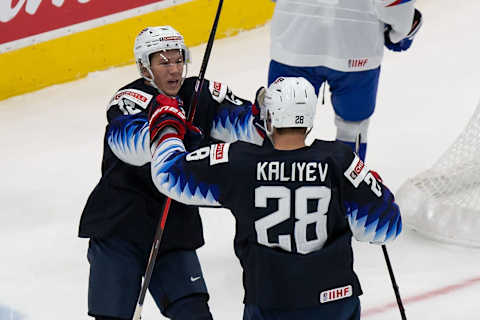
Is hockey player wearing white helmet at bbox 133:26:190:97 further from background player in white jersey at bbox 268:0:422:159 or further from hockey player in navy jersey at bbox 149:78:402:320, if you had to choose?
background player in white jersey at bbox 268:0:422:159

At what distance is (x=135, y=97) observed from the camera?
2.87m

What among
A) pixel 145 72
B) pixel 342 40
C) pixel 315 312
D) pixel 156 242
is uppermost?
pixel 342 40

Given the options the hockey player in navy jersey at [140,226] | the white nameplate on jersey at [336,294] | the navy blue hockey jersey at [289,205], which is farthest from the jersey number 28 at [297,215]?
the hockey player in navy jersey at [140,226]

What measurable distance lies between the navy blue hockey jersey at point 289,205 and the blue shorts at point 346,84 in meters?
1.32

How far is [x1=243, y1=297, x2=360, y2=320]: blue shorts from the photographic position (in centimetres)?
245

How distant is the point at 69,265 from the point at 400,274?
134 cm

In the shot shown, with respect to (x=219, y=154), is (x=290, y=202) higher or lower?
lower

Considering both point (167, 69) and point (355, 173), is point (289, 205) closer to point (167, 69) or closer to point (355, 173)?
point (355, 173)

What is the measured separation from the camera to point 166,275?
9.66 feet

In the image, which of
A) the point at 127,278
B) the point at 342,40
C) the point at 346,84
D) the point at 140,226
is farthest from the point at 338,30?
the point at 127,278

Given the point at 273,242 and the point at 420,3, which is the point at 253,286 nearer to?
the point at 273,242

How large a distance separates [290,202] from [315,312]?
0.30m

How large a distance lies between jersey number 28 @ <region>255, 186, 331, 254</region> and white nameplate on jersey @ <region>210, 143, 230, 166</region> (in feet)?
0.41

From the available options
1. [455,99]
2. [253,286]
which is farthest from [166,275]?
[455,99]
